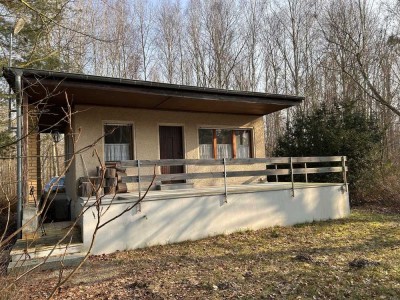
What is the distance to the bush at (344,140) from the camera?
13.3 meters

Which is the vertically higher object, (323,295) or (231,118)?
(231,118)

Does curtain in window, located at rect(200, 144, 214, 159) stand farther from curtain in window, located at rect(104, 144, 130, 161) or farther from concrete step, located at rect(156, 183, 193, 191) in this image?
curtain in window, located at rect(104, 144, 130, 161)

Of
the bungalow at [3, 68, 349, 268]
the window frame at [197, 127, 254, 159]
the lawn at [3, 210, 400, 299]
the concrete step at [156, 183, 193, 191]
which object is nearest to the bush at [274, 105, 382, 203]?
the bungalow at [3, 68, 349, 268]

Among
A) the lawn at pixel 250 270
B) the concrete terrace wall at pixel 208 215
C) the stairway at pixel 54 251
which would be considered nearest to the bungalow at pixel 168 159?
the concrete terrace wall at pixel 208 215

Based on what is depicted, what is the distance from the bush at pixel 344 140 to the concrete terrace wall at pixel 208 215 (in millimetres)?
3462

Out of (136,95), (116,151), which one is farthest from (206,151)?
(136,95)

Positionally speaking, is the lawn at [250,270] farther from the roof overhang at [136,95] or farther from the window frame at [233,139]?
the window frame at [233,139]

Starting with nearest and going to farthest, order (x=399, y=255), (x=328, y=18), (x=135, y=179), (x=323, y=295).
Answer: (x=323, y=295), (x=399, y=255), (x=135, y=179), (x=328, y=18)

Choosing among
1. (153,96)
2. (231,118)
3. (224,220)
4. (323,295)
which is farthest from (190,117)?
(323,295)

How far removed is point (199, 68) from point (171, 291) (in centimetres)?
2304

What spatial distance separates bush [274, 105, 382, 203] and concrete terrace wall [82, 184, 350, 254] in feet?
11.4

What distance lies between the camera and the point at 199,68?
26.4 metres

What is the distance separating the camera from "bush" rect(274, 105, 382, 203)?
13344mm

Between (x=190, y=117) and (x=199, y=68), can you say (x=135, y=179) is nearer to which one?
(x=190, y=117)
